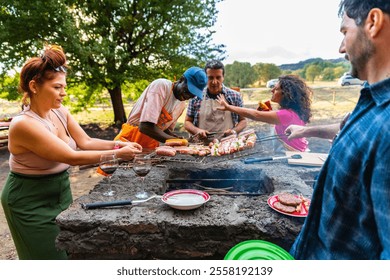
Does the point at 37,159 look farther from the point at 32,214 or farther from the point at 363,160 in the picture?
the point at 363,160

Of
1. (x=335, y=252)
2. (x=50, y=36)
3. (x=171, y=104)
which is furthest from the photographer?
(x=50, y=36)

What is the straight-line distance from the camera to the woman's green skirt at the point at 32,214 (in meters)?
1.93

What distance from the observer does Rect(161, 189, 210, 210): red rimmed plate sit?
5.28 ft

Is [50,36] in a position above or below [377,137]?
above

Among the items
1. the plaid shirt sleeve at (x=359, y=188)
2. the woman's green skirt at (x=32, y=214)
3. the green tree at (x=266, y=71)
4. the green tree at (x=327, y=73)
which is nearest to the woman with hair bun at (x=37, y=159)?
the woman's green skirt at (x=32, y=214)

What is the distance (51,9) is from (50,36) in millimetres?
840

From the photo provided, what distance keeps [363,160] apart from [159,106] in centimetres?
251

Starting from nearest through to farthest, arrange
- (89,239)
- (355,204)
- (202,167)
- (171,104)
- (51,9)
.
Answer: (355,204) → (89,239) → (202,167) → (171,104) → (51,9)

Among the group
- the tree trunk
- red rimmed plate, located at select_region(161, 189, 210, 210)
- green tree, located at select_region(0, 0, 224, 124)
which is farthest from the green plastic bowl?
the tree trunk

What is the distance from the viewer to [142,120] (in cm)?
303

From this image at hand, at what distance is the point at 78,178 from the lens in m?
5.80

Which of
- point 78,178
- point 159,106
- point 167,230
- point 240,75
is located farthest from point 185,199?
point 240,75
